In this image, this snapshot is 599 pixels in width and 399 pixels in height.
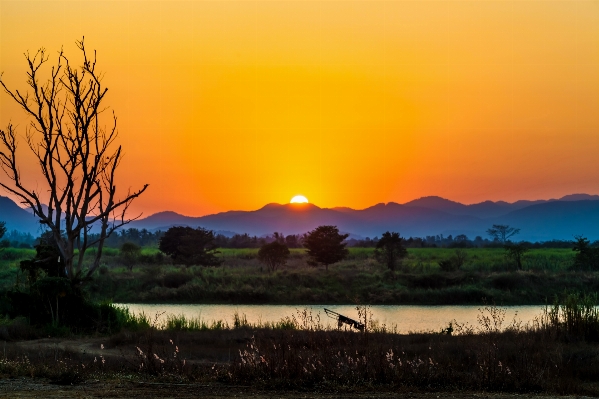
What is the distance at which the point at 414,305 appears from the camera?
4631 cm

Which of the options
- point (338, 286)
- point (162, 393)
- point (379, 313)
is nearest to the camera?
point (162, 393)

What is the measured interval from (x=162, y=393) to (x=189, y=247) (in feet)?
184

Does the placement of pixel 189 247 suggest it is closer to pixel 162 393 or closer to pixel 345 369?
pixel 345 369

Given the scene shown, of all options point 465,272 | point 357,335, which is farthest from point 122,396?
point 465,272

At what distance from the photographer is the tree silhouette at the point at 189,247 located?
65500mm

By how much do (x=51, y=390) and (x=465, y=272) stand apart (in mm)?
46536

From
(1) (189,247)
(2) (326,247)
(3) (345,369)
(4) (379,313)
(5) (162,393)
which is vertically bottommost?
(4) (379,313)

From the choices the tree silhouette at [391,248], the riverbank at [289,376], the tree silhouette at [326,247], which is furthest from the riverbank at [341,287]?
the riverbank at [289,376]

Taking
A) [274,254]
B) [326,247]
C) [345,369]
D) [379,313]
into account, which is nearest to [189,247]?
[274,254]

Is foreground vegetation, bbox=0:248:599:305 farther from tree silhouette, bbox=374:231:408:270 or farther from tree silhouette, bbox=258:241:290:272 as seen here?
tree silhouette, bbox=258:241:290:272

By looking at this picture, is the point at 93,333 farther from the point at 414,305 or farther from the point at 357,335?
the point at 414,305

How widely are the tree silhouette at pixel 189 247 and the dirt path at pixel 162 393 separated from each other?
54.6m

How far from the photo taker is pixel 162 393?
1030 cm

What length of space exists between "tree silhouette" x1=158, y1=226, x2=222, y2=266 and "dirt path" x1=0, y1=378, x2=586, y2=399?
54648 millimetres
